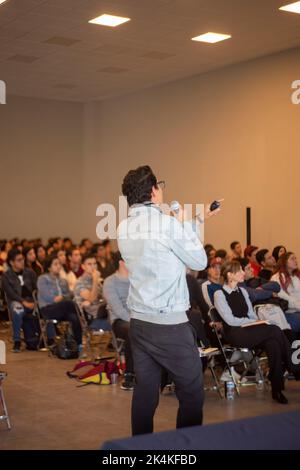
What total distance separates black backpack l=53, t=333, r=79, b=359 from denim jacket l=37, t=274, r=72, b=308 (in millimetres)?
538

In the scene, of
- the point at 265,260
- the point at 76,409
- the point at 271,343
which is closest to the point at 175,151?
the point at 265,260

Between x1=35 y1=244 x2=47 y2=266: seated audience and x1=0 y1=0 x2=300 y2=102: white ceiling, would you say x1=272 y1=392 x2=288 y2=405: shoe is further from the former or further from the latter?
x1=35 y1=244 x2=47 y2=266: seated audience

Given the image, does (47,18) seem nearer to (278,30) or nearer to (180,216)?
(278,30)

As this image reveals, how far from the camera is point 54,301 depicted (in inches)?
355

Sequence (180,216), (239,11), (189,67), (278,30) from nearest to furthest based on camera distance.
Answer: (180,216) → (239,11) → (278,30) → (189,67)

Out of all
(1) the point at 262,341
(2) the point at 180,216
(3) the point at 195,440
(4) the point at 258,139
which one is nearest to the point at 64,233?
(4) the point at 258,139

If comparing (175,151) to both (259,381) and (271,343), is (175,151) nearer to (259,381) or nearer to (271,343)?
(259,381)

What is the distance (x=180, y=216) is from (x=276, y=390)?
3120 mm

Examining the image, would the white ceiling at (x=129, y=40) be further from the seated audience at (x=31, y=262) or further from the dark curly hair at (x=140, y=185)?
the dark curly hair at (x=140, y=185)

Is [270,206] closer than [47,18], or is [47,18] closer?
[47,18]

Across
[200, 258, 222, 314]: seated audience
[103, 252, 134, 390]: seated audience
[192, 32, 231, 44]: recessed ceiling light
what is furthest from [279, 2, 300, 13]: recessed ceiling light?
[103, 252, 134, 390]: seated audience

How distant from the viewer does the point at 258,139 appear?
A: 492 inches

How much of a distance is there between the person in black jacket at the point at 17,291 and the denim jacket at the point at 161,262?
5608mm

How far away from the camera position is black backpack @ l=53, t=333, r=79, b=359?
339 inches
